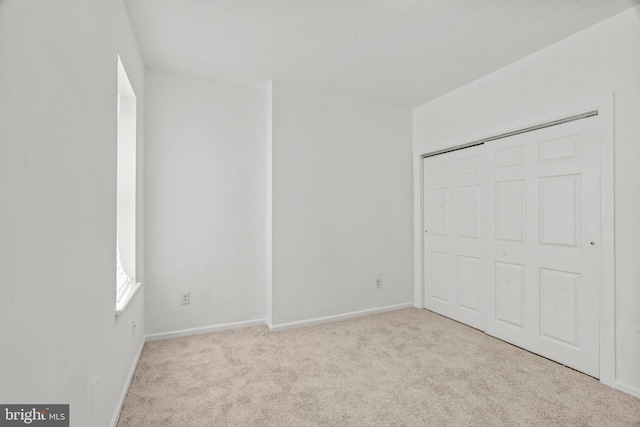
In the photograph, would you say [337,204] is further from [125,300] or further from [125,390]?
[125,390]

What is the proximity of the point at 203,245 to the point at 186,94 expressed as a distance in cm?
147

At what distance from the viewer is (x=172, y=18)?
2166mm

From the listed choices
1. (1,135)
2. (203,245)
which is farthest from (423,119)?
(1,135)

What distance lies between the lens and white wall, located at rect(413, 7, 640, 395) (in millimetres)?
2043

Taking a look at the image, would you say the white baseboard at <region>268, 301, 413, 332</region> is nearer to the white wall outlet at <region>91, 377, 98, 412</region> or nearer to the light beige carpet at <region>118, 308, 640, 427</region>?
the light beige carpet at <region>118, 308, 640, 427</region>

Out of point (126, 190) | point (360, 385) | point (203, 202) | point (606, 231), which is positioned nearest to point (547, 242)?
point (606, 231)

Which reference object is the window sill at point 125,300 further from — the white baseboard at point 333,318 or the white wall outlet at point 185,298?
the white baseboard at point 333,318

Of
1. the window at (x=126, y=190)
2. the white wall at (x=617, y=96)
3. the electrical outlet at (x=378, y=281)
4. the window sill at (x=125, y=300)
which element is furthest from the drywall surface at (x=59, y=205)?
the white wall at (x=617, y=96)

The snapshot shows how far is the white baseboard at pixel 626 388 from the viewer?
2.00 meters

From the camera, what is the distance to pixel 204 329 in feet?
10.1

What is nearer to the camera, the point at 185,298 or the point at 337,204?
the point at 185,298

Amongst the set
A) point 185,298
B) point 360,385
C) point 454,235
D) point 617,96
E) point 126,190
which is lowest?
point 360,385

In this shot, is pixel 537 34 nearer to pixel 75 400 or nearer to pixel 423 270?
pixel 423 270

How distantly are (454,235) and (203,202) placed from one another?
2.66m
